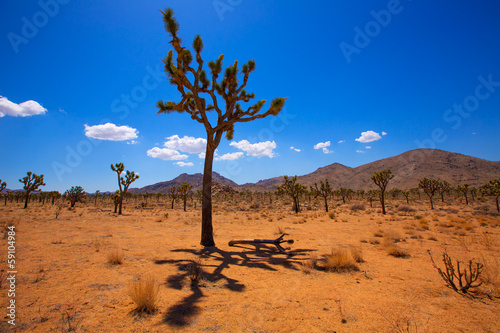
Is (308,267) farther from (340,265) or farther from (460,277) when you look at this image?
(460,277)

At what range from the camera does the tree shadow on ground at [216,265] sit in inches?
133

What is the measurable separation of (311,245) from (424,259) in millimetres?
3594

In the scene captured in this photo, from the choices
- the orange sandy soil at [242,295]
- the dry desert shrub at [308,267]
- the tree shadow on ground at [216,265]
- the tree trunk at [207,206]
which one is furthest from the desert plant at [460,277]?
the tree trunk at [207,206]

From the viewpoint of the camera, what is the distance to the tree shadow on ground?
338 centimetres

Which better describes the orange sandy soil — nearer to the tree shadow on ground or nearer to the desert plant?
the tree shadow on ground

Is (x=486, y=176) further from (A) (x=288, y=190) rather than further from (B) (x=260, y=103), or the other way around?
(B) (x=260, y=103)

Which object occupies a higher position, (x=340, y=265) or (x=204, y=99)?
(x=204, y=99)

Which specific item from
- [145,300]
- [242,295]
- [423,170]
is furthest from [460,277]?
[423,170]

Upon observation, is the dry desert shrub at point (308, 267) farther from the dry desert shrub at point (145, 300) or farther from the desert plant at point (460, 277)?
the dry desert shrub at point (145, 300)

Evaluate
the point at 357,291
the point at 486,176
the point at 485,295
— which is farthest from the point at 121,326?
the point at 486,176

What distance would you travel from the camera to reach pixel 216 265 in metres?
6.00

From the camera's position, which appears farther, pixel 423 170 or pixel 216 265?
pixel 423 170

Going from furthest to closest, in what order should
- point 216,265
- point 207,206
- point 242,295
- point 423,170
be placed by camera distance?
point 423,170, point 207,206, point 216,265, point 242,295

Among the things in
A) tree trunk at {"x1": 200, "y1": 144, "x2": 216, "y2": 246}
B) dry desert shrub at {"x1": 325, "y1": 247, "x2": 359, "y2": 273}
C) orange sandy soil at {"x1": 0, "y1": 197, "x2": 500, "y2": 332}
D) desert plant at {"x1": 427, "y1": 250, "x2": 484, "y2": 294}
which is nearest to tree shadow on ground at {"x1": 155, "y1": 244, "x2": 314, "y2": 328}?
orange sandy soil at {"x1": 0, "y1": 197, "x2": 500, "y2": 332}
